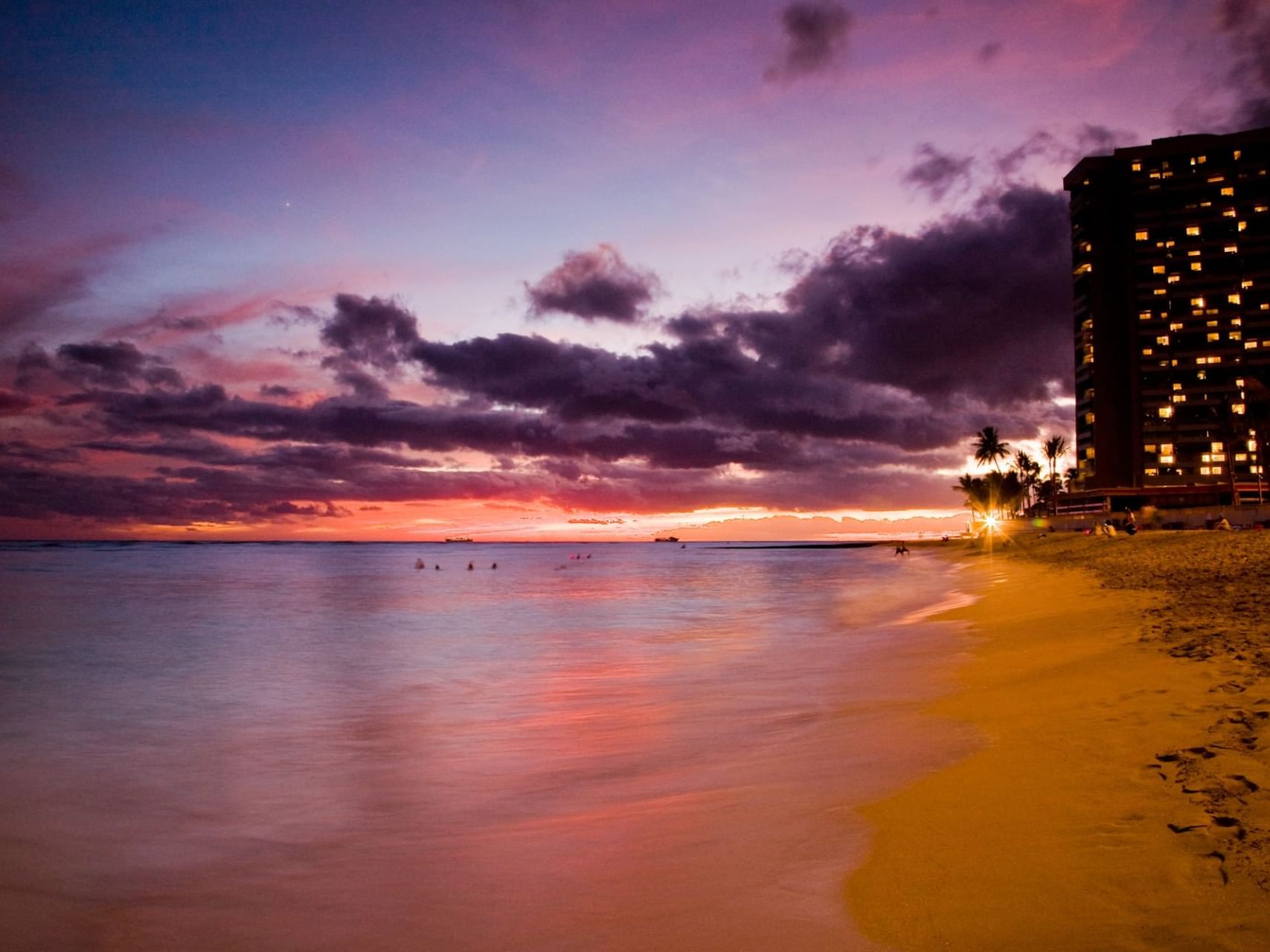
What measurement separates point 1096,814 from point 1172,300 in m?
210

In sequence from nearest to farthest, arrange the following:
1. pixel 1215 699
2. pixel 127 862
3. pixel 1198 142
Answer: pixel 127 862
pixel 1215 699
pixel 1198 142

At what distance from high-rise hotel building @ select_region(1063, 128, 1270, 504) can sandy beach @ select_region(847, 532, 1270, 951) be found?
184844mm

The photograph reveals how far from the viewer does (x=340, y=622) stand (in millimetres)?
36469

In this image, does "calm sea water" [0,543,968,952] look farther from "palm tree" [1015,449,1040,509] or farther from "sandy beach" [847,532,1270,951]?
"palm tree" [1015,449,1040,509]

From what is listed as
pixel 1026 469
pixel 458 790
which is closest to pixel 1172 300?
pixel 1026 469

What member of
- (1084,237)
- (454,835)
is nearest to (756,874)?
(454,835)

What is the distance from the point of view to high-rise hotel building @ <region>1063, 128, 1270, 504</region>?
562ft

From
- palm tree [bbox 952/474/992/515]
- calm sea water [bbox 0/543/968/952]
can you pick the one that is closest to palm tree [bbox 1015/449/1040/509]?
palm tree [bbox 952/474/992/515]

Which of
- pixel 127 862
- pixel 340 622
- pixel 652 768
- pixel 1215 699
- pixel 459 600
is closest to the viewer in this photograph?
pixel 127 862

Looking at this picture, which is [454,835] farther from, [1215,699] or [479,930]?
[1215,699]

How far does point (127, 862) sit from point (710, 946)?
6.11m

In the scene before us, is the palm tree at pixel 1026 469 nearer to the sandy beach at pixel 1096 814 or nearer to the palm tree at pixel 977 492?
the palm tree at pixel 977 492

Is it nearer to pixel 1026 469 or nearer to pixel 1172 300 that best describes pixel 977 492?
pixel 1026 469

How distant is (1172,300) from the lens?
176 metres
